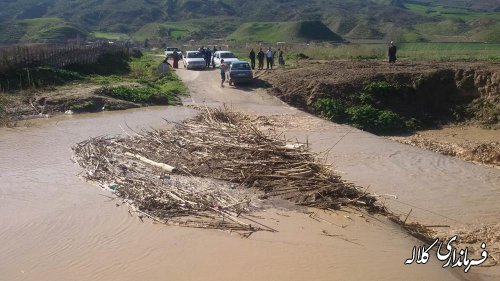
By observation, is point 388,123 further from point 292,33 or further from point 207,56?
point 292,33

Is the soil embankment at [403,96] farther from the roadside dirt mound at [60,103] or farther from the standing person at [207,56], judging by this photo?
the standing person at [207,56]

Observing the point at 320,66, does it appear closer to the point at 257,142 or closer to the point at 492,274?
the point at 257,142

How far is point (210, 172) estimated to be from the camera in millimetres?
12430

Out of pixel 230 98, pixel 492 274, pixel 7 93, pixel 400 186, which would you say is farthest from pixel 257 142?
pixel 7 93

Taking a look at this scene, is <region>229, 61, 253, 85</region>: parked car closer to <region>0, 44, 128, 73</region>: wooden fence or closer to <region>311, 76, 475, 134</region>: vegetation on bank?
<region>311, 76, 475, 134</region>: vegetation on bank

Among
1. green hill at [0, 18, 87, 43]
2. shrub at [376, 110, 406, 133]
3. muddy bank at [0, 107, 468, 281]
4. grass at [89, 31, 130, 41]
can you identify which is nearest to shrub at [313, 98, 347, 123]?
shrub at [376, 110, 406, 133]

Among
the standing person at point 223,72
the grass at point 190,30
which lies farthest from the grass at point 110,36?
the standing person at point 223,72

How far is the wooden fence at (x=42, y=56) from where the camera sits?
25891mm

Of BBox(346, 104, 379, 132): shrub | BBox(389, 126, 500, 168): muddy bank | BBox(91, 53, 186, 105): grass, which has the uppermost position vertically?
BBox(91, 53, 186, 105): grass

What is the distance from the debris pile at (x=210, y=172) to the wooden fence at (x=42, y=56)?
41.9 feet

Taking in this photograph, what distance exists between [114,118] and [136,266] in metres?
13.3

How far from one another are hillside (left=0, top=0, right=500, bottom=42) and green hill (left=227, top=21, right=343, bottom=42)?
3.75m

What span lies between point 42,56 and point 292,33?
48266 mm

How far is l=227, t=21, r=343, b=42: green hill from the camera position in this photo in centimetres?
7112
